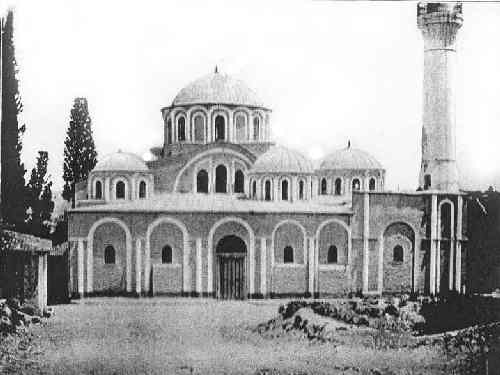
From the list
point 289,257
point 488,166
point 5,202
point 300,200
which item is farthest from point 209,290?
point 488,166

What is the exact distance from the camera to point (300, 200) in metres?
14.0

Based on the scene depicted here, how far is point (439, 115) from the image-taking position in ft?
45.2

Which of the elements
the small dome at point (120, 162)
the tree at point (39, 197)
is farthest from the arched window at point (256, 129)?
the tree at point (39, 197)

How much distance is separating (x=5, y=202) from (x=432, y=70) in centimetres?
755

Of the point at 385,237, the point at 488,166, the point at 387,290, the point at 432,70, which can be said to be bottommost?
the point at 387,290

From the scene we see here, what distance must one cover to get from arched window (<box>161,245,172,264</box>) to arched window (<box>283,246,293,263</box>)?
1911mm

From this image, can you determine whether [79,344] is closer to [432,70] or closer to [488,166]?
[488,166]

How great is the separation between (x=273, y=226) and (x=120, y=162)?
2794 mm

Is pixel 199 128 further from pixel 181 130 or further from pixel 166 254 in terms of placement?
pixel 166 254

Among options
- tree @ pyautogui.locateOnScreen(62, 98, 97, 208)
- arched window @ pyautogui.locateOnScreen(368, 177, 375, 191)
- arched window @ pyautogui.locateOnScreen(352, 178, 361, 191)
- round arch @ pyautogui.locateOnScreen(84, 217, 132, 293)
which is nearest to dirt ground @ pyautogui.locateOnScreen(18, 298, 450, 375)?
round arch @ pyautogui.locateOnScreen(84, 217, 132, 293)

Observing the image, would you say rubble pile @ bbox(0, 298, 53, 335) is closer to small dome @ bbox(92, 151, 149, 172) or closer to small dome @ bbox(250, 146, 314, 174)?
small dome @ bbox(92, 151, 149, 172)

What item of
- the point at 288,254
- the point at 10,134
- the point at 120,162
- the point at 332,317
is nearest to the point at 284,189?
the point at 288,254

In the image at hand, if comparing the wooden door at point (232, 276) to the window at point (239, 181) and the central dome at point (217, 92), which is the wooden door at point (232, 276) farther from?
the central dome at point (217, 92)

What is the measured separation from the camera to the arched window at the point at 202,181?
1442 cm
